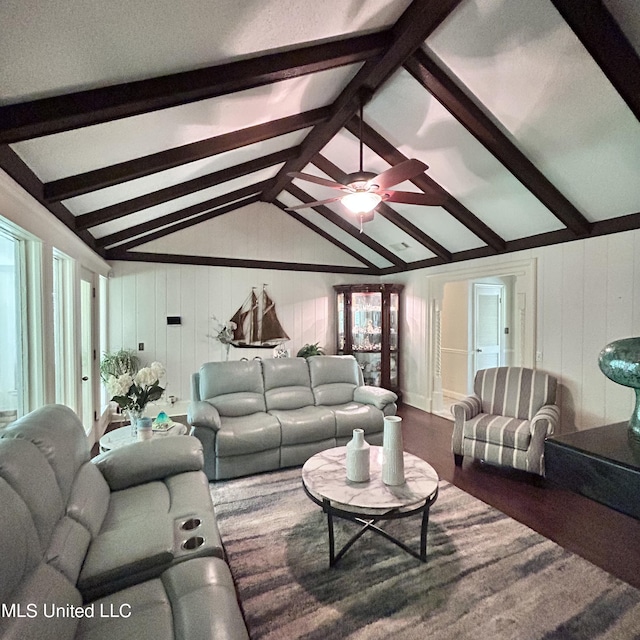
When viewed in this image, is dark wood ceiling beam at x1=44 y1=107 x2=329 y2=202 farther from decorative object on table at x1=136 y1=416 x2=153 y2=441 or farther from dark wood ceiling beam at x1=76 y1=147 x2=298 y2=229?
decorative object on table at x1=136 y1=416 x2=153 y2=441

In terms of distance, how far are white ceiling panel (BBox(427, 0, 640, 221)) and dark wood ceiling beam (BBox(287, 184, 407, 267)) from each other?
108 inches

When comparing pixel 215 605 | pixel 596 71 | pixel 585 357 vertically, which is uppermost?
pixel 596 71

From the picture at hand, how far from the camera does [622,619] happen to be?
1639 millimetres

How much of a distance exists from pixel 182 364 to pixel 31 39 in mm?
4287

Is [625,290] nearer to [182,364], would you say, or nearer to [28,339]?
[28,339]

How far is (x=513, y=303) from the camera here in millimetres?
5707

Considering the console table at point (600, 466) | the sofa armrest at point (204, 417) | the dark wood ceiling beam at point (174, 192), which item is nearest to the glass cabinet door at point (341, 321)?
the dark wood ceiling beam at point (174, 192)

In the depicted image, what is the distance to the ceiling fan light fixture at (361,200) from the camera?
8.11 feet

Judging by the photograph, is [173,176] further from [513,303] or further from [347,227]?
[513,303]

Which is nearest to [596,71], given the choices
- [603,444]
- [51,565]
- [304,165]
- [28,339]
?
[603,444]

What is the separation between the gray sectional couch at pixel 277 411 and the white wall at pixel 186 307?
5.52 ft

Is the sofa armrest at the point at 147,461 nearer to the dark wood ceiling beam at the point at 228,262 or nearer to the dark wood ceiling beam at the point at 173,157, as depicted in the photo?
the dark wood ceiling beam at the point at 173,157

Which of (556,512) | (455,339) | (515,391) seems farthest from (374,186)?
(455,339)

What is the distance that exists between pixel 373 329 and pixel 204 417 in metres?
3.43
